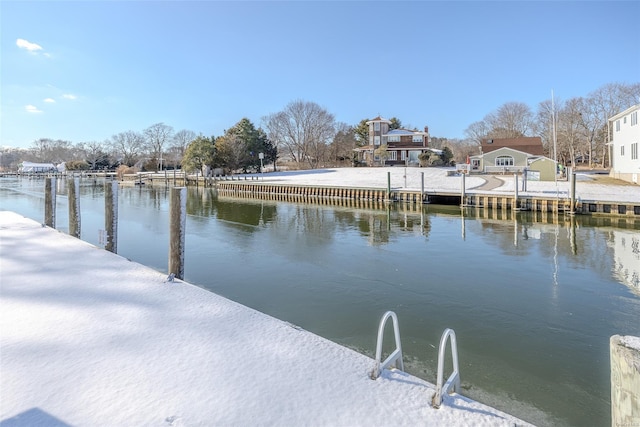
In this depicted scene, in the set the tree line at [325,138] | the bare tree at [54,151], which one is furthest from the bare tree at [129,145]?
the bare tree at [54,151]

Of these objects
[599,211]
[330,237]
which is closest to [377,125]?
[599,211]

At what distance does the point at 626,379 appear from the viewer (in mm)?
1968

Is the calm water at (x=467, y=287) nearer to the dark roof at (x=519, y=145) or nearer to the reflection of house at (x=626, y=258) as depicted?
the reflection of house at (x=626, y=258)

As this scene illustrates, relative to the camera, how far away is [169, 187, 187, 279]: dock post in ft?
19.4

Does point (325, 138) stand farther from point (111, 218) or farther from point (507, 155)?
point (111, 218)

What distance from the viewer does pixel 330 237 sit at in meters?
12.6

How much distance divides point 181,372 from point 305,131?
55.2 meters

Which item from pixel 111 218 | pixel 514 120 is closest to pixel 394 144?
pixel 514 120

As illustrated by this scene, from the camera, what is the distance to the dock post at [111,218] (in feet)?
26.6

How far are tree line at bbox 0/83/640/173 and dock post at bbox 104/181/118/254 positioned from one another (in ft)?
121

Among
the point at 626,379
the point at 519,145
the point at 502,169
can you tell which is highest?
the point at 519,145

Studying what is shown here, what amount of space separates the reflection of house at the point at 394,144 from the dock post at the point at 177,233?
1646 inches

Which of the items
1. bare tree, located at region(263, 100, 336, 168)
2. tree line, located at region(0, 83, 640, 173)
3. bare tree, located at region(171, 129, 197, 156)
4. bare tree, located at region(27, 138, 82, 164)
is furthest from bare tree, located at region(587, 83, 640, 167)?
bare tree, located at region(27, 138, 82, 164)

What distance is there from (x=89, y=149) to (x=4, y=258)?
99018 mm
